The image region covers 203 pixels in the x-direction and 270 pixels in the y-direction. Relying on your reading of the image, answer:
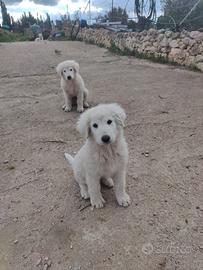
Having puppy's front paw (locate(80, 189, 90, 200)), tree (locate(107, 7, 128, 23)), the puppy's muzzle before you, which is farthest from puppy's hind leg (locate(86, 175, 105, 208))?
tree (locate(107, 7, 128, 23))

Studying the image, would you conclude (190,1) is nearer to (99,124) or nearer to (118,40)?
(118,40)

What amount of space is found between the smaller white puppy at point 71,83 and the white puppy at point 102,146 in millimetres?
2495

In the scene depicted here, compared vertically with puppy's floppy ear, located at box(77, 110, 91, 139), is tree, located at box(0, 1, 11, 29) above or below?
below

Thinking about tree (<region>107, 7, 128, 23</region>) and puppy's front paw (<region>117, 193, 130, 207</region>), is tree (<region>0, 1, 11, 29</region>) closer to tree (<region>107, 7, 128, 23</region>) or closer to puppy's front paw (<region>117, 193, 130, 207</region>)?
tree (<region>107, 7, 128, 23</region>)

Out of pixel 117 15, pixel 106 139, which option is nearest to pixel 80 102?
pixel 106 139

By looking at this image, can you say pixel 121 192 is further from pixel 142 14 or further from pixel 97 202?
pixel 142 14

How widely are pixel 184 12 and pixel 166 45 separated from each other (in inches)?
51.9

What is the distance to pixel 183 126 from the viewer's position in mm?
4273

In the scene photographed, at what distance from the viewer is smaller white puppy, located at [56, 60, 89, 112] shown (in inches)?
191

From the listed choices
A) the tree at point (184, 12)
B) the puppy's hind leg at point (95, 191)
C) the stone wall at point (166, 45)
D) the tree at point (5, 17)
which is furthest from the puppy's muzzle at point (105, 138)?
the tree at point (5, 17)

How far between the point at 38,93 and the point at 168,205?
14.5 feet

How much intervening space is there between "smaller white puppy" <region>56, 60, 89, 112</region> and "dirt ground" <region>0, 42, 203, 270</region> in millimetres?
225

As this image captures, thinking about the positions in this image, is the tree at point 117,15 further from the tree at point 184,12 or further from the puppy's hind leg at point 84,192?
the puppy's hind leg at point 84,192

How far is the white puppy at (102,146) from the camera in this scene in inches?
95.0
